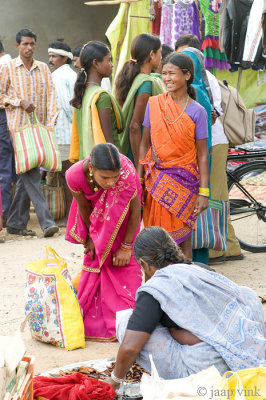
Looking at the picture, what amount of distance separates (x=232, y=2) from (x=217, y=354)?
18.4ft

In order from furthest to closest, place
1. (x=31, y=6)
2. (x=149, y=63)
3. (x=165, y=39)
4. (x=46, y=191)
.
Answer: (x=31, y=6)
(x=165, y=39)
(x=46, y=191)
(x=149, y=63)

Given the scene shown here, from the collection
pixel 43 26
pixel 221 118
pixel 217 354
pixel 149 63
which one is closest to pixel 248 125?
pixel 221 118

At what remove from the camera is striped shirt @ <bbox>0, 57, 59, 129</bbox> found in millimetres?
6953

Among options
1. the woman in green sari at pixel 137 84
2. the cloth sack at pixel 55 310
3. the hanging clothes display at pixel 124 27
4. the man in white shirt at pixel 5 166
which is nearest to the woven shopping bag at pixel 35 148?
the man in white shirt at pixel 5 166

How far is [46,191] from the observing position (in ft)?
24.5

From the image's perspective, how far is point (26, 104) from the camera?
6.88m

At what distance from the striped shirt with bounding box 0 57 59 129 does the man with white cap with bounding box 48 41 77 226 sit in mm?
479

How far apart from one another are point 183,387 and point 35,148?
447 centimetres

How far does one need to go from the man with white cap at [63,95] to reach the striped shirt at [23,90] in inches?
18.8

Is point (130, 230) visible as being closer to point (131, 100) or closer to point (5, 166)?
point (131, 100)

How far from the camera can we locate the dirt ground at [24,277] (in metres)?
4.09

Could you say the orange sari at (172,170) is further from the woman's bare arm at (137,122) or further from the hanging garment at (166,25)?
the hanging garment at (166,25)

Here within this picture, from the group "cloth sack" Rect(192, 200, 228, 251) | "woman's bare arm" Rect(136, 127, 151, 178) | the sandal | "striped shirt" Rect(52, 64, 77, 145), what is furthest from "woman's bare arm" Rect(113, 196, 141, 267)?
"striped shirt" Rect(52, 64, 77, 145)

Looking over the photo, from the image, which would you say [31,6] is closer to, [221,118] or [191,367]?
[221,118]
